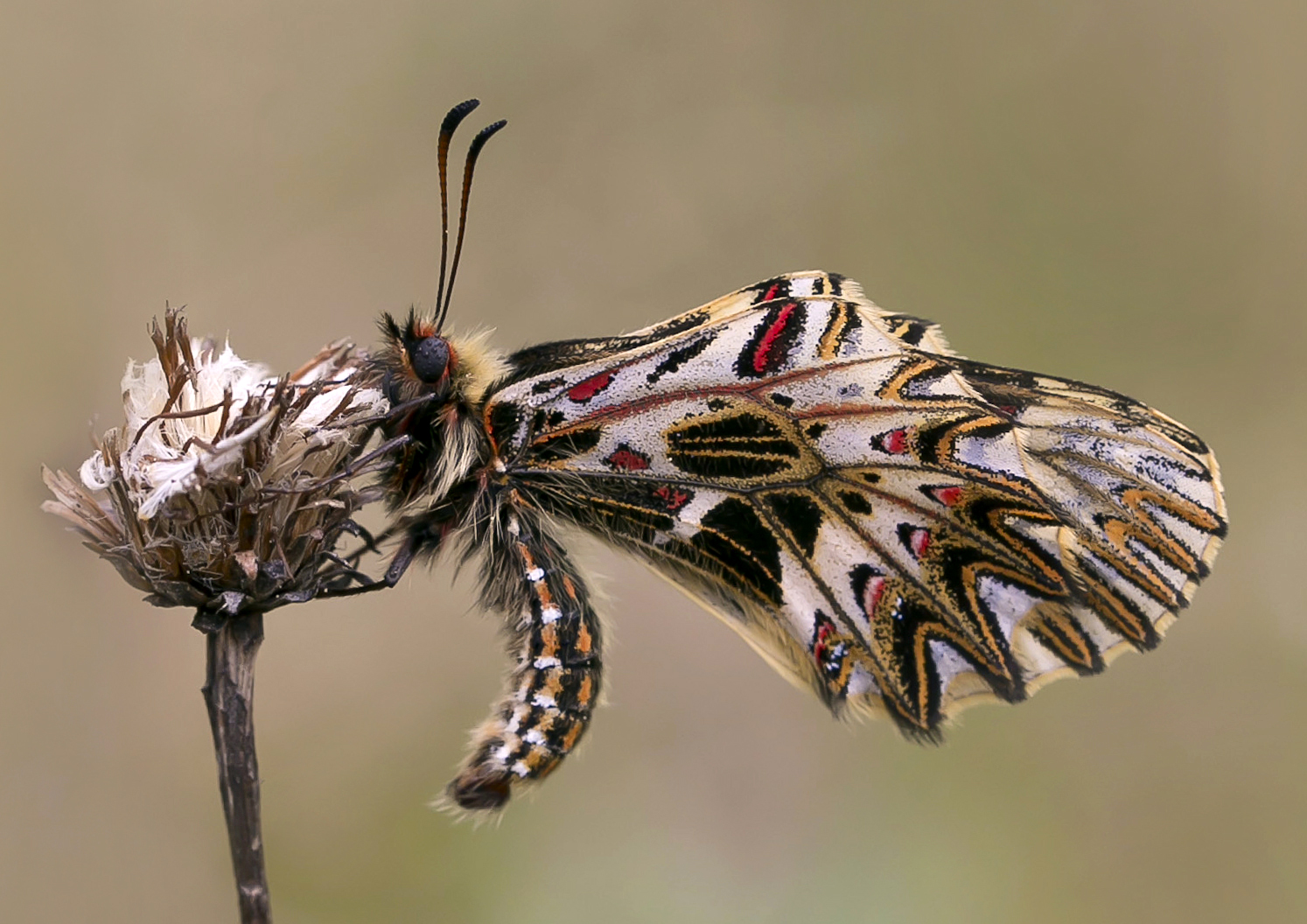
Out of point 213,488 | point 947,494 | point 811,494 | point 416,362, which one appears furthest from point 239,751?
point 947,494

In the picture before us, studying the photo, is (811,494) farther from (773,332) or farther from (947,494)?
(773,332)

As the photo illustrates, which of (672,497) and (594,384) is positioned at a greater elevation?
(594,384)

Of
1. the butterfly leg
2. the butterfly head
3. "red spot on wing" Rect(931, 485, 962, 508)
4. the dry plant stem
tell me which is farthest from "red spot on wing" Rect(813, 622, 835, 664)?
the dry plant stem

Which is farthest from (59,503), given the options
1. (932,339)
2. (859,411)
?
(932,339)

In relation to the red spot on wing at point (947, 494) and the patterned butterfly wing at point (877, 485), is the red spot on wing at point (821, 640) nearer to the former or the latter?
the patterned butterfly wing at point (877, 485)

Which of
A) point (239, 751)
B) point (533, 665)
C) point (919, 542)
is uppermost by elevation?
point (919, 542)

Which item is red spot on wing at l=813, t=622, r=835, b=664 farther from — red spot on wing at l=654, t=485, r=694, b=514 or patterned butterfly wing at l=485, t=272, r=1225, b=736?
red spot on wing at l=654, t=485, r=694, b=514
